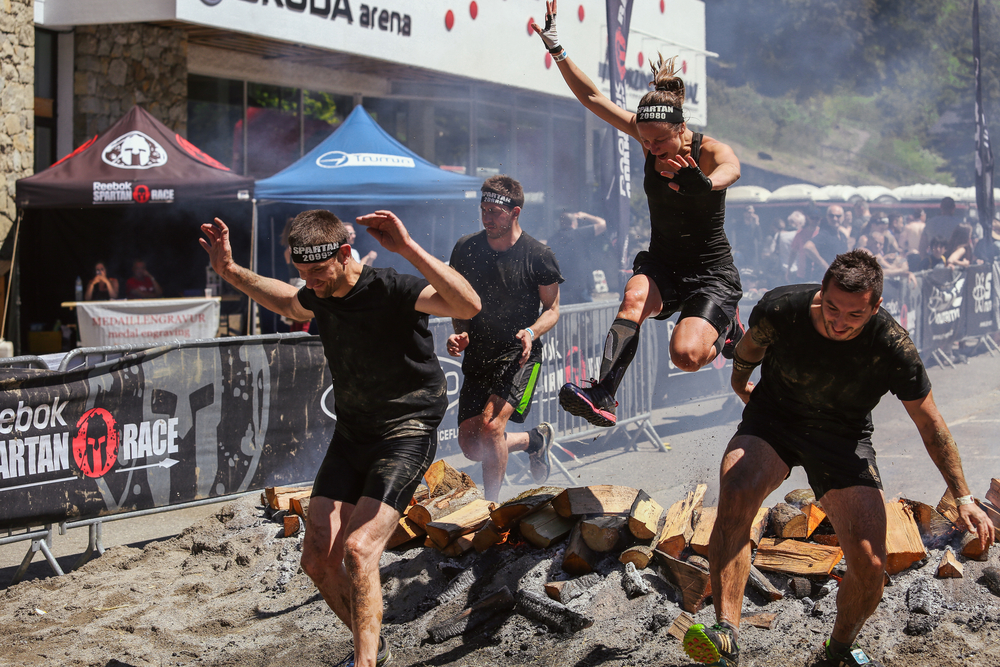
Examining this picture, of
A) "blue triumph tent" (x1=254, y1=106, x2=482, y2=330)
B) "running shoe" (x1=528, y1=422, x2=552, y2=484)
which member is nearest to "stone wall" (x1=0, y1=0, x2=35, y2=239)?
"blue triumph tent" (x1=254, y1=106, x2=482, y2=330)

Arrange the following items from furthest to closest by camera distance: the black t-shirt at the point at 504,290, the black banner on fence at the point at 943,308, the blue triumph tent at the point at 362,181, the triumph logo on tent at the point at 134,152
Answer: the black banner on fence at the point at 943,308
the blue triumph tent at the point at 362,181
the triumph logo on tent at the point at 134,152
the black t-shirt at the point at 504,290

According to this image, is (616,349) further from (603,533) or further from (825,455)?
(825,455)

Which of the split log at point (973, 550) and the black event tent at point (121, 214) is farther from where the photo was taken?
the black event tent at point (121, 214)

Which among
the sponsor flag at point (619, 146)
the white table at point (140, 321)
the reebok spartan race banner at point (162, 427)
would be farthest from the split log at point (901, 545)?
the white table at point (140, 321)

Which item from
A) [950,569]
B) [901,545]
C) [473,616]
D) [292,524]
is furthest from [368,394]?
[950,569]

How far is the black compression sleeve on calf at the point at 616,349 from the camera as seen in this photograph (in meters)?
4.44

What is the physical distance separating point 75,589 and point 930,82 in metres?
59.6

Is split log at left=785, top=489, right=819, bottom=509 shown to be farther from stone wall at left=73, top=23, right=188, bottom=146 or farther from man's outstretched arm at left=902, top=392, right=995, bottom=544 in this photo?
stone wall at left=73, top=23, right=188, bottom=146

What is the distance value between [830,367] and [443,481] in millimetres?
2853

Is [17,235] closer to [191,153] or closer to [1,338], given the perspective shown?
[1,338]

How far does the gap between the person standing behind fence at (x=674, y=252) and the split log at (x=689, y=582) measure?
0.78 metres

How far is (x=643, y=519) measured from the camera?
4.42 m

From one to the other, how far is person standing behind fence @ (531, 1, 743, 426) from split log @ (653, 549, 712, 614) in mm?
785

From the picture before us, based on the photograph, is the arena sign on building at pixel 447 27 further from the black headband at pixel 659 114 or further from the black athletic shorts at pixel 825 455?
the black athletic shorts at pixel 825 455
